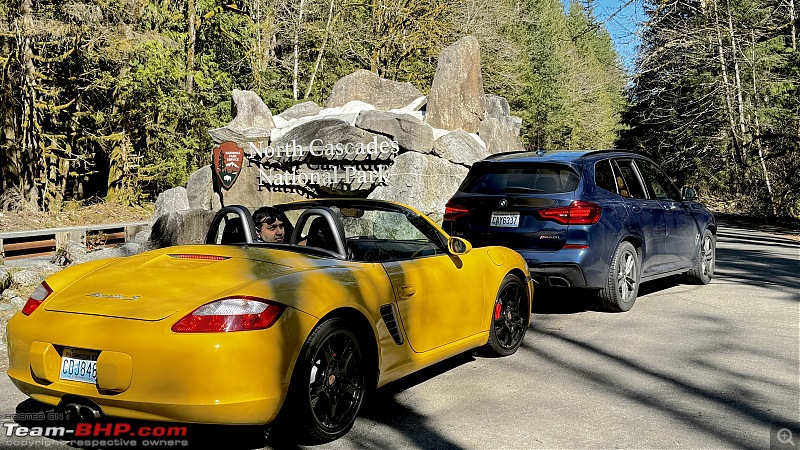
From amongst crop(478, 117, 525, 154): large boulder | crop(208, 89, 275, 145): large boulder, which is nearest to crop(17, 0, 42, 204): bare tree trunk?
crop(208, 89, 275, 145): large boulder

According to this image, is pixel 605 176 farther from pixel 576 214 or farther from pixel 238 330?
pixel 238 330

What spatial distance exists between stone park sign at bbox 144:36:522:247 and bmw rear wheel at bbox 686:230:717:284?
739cm

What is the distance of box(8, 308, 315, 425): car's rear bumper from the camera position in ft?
12.0

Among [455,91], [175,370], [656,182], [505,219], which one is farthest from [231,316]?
[455,91]

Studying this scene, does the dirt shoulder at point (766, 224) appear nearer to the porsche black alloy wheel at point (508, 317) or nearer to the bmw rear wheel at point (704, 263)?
the bmw rear wheel at point (704, 263)

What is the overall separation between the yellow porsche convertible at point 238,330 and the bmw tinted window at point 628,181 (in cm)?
386

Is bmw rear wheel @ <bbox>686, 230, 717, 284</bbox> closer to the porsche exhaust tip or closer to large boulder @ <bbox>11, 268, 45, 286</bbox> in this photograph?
the porsche exhaust tip

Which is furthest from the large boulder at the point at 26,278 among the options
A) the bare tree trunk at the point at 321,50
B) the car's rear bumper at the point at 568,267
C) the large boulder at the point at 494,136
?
the bare tree trunk at the point at 321,50

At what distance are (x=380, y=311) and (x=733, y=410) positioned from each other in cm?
239

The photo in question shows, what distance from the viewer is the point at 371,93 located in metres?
22.2

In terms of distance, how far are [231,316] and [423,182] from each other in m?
13.6

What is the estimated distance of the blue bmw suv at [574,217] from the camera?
7.78m

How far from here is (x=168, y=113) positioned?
84.5 ft

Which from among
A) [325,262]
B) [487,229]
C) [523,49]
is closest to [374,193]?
[487,229]
